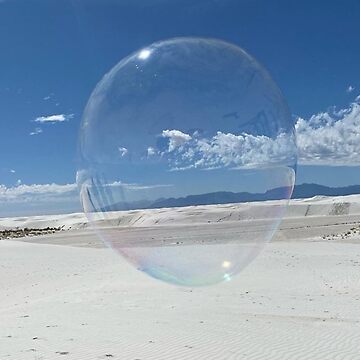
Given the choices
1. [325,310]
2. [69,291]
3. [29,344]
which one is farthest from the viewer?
[69,291]

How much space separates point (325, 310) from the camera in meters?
11.7

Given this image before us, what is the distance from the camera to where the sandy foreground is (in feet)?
27.2

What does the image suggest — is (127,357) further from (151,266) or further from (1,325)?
(1,325)

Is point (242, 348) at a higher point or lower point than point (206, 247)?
lower

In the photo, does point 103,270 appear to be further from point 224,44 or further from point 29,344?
point 224,44

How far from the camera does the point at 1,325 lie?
1083 centimetres

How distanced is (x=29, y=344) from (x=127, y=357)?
1956 mm

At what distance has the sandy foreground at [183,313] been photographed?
830 cm

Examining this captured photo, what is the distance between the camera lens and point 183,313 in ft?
37.8

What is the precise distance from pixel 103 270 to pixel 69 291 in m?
5.53

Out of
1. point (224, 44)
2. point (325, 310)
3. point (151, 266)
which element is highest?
point (224, 44)

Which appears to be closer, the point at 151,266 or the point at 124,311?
the point at 151,266

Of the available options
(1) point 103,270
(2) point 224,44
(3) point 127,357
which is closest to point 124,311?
(3) point 127,357

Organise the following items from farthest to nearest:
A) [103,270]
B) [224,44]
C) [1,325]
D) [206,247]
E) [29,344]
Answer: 1. [103,270]
2. [1,325]
3. [29,344]
4. [206,247]
5. [224,44]
